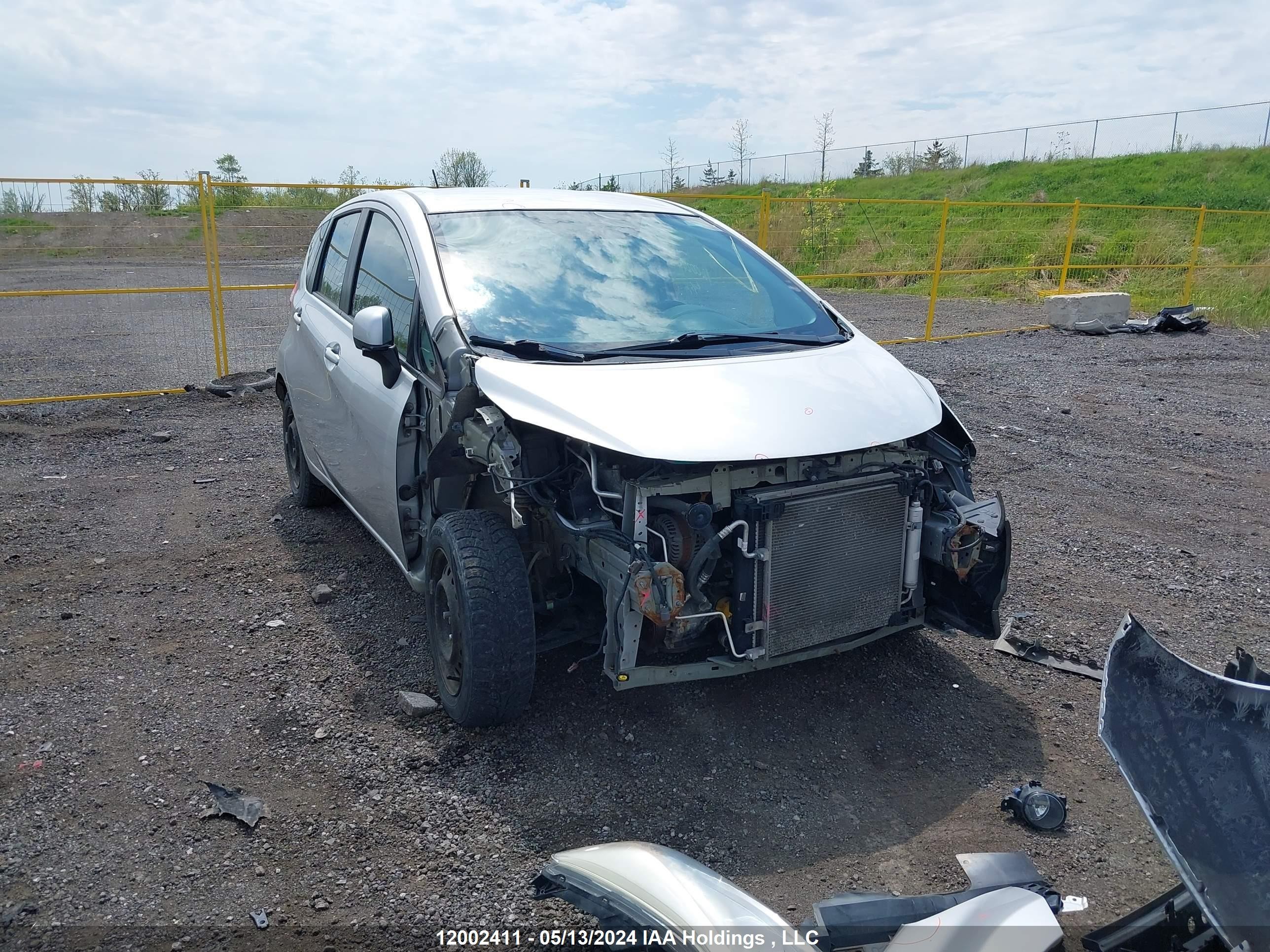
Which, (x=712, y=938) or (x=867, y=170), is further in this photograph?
(x=867, y=170)

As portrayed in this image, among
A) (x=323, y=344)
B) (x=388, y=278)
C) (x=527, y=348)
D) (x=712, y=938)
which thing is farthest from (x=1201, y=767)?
(x=323, y=344)

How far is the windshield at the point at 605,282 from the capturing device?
3.75 m

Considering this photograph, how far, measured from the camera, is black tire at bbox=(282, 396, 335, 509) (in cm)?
566

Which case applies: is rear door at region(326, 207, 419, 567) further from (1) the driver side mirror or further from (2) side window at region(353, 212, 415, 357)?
(1) the driver side mirror

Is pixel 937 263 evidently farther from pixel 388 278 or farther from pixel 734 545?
pixel 734 545

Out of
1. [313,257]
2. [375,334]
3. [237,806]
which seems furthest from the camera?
[313,257]

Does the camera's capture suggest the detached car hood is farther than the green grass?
No

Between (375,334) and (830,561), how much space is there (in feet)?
6.15

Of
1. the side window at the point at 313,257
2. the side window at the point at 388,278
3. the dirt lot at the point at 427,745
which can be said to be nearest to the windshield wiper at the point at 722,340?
the side window at the point at 388,278

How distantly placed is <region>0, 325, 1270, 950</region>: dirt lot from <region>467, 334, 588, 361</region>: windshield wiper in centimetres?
128

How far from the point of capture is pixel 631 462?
3.12 metres

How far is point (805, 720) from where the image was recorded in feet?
11.8

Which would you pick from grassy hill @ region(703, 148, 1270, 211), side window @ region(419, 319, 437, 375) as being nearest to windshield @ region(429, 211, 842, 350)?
side window @ region(419, 319, 437, 375)

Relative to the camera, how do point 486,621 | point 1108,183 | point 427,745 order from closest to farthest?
1. point 486,621
2. point 427,745
3. point 1108,183
